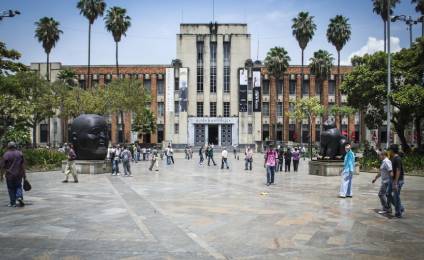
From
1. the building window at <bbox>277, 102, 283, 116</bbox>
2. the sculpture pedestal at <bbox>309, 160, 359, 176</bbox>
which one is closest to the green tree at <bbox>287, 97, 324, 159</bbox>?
the building window at <bbox>277, 102, 283, 116</bbox>

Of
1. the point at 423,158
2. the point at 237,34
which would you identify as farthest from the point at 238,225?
the point at 237,34

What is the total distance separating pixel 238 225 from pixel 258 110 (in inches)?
2109

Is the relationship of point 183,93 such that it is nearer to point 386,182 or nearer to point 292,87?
Answer: point 292,87

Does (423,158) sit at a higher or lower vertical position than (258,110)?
lower

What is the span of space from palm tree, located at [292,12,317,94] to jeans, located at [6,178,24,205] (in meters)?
51.6

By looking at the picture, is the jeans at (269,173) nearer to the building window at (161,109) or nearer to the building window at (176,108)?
the building window at (176,108)

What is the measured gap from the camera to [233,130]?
62.9m

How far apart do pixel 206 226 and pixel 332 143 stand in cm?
1585

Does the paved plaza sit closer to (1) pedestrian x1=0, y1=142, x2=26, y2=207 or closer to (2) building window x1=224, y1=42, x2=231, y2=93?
(1) pedestrian x1=0, y1=142, x2=26, y2=207

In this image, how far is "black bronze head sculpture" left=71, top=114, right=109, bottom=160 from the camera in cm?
2394

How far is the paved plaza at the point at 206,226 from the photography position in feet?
23.5

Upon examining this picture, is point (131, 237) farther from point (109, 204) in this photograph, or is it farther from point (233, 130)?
point (233, 130)

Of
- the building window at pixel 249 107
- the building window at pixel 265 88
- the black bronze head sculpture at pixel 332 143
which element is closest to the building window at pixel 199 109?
the building window at pixel 249 107

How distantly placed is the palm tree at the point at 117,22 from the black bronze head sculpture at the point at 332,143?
3843 cm
